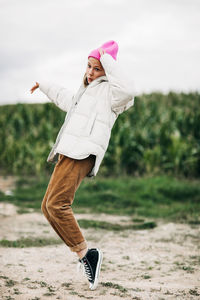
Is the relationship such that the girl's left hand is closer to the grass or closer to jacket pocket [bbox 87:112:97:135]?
jacket pocket [bbox 87:112:97:135]

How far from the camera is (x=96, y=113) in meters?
3.25

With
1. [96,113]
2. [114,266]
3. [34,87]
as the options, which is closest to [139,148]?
[114,266]

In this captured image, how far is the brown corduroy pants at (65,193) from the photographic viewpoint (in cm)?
319

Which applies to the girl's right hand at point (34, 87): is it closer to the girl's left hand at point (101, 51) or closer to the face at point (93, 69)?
the face at point (93, 69)

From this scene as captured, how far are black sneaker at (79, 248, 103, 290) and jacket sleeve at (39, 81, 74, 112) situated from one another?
1.28 m

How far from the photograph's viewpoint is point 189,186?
8.89m

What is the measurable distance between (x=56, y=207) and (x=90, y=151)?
1.69 feet

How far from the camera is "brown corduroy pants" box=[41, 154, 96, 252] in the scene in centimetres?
319

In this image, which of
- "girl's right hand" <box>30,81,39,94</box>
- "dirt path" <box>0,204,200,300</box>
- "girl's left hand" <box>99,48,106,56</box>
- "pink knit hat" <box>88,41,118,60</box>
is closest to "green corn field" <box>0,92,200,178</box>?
"dirt path" <box>0,204,200,300</box>

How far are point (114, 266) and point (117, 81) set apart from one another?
212cm

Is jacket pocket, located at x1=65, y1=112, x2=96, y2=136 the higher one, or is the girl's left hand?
the girl's left hand

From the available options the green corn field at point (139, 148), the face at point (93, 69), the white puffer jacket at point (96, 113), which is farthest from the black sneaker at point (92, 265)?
the green corn field at point (139, 148)

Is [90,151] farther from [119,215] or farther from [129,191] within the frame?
[129,191]

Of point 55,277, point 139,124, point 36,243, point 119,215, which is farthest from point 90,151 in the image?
point 139,124
